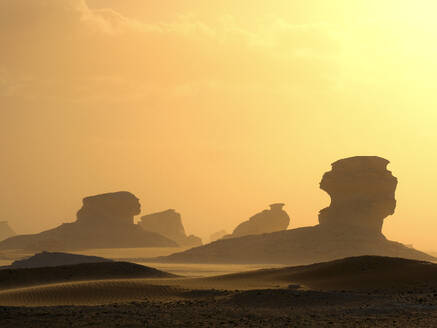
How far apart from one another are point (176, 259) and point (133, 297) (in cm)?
7567

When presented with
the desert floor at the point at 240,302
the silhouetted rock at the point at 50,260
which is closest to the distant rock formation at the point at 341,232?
the silhouetted rock at the point at 50,260

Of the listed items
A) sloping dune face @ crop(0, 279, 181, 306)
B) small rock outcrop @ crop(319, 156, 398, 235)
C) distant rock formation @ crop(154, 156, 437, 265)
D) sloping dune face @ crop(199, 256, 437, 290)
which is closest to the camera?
sloping dune face @ crop(0, 279, 181, 306)

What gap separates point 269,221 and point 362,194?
163 ft

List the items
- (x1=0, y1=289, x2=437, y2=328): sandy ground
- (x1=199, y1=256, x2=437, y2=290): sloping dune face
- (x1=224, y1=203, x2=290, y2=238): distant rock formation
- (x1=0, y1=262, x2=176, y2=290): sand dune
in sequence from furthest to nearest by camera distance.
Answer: (x1=224, y1=203, x2=290, y2=238): distant rock formation, (x1=0, y1=262, x2=176, y2=290): sand dune, (x1=199, y1=256, x2=437, y2=290): sloping dune face, (x1=0, y1=289, x2=437, y2=328): sandy ground

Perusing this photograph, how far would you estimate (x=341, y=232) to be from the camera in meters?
101

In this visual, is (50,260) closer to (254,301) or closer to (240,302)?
(240,302)

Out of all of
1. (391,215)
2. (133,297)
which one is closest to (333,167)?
(391,215)

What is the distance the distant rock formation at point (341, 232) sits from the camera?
9912 cm

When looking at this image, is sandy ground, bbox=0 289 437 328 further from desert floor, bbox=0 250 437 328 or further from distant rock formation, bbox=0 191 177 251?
distant rock formation, bbox=0 191 177 251

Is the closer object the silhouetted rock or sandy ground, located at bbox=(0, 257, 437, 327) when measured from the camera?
sandy ground, located at bbox=(0, 257, 437, 327)

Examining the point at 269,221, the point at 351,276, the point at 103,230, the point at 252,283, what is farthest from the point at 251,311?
the point at 269,221

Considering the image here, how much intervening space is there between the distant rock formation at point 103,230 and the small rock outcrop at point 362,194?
57130 mm

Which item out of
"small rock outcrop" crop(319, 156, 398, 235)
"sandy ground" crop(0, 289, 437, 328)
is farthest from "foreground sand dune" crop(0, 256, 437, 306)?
"small rock outcrop" crop(319, 156, 398, 235)

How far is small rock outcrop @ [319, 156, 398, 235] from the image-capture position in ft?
350
